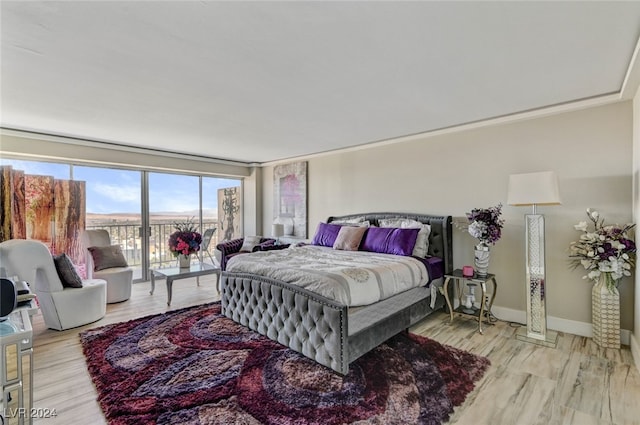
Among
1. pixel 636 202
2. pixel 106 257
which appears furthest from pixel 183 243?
pixel 636 202

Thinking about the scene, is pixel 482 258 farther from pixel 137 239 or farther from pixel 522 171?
pixel 137 239

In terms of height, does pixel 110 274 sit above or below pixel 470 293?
above

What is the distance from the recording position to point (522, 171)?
11.7 ft

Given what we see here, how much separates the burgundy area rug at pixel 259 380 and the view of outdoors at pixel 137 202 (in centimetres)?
275

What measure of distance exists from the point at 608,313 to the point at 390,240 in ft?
7.30

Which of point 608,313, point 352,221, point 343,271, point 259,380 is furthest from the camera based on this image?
point 352,221

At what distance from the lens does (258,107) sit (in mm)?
3260

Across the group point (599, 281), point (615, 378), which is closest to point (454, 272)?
point (599, 281)

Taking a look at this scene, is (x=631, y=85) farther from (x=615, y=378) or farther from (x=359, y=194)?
(x=359, y=194)

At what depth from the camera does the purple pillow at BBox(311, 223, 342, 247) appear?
185 inches

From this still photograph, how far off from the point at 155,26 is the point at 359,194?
156 inches

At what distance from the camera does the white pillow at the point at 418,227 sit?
3.84 m

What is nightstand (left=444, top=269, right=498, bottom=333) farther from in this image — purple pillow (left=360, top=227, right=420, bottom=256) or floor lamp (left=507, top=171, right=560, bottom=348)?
purple pillow (left=360, top=227, right=420, bottom=256)

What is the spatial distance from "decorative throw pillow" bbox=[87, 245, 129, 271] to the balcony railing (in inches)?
28.6
